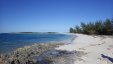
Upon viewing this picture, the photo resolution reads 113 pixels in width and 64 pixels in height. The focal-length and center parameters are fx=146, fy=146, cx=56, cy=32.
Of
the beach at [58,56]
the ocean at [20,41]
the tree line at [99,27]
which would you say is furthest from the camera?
the tree line at [99,27]

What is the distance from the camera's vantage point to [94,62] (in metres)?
9.38

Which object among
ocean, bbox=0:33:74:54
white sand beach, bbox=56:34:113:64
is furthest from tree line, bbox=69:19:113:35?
white sand beach, bbox=56:34:113:64

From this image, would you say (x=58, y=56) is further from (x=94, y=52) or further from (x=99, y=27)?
(x=99, y=27)

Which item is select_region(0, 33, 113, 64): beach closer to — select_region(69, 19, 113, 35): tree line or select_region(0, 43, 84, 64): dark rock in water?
select_region(0, 43, 84, 64): dark rock in water

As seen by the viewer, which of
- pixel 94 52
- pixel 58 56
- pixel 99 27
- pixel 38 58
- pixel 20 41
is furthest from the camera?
pixel 99 27

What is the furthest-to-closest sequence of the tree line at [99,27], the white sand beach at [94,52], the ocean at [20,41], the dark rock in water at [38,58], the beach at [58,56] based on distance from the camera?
the tree line at [99,27], the ocean at [20,41], the white sand beach at [94,52], the beach at [58,56], the dark rock in water at [38,58]

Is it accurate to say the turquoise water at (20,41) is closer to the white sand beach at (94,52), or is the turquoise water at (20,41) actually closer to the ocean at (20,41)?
the ocean at (20,41)

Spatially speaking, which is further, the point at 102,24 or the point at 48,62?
the point at 102,24

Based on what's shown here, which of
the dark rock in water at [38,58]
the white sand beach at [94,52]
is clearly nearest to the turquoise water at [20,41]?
the dark rock in water at [38,58]

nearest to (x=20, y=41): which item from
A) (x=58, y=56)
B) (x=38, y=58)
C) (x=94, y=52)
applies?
(x=94, y=52)

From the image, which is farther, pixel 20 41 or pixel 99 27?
pixel 99 27

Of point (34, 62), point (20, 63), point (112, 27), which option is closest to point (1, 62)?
point (20, 63)

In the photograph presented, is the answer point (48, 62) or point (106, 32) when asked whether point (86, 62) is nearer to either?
point (48, 62)

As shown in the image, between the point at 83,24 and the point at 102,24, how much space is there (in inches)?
474
